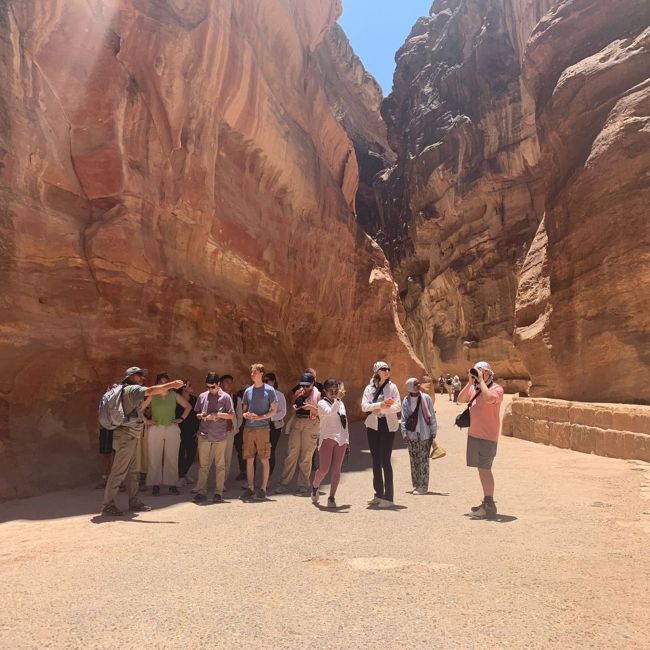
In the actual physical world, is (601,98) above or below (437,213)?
below

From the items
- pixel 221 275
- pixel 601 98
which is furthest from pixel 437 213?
pixel 221 275

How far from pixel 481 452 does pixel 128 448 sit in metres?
3.92

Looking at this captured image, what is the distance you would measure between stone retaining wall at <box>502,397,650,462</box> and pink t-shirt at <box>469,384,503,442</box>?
467 cm

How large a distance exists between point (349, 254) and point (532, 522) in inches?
584

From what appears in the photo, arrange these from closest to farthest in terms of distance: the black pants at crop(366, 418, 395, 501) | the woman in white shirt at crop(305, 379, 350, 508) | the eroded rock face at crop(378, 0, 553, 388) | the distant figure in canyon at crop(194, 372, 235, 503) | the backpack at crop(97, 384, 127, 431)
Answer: the backpack at crop(97, 384, 127, 431) → the black pants at crop(366, 418, 395, 501) → the woman in white shirt at crop(305, 379, 350, 508) → the distant figure in canyon at crop(194, 372, 235, 503) → the eroded rock face at crop(378, 0, 553, 388)

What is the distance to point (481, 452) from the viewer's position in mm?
5680

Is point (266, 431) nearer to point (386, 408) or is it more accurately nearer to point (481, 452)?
point (386, 408)

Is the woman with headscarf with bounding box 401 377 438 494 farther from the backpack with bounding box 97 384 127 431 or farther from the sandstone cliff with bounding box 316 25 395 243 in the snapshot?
the sandstone cliff with bounding box 316 25 395 243

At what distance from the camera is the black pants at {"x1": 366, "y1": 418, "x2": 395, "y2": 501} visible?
616 cm

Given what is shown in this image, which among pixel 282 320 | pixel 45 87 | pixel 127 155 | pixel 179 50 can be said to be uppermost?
pixel 179 50

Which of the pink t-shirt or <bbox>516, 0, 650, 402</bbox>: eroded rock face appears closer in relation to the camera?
the pink t-shirt

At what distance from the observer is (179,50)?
36.3ft

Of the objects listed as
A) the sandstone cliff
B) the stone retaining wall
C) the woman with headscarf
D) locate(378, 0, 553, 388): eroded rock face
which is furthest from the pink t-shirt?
the sandstone cliff

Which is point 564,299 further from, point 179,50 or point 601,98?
point 179,50
